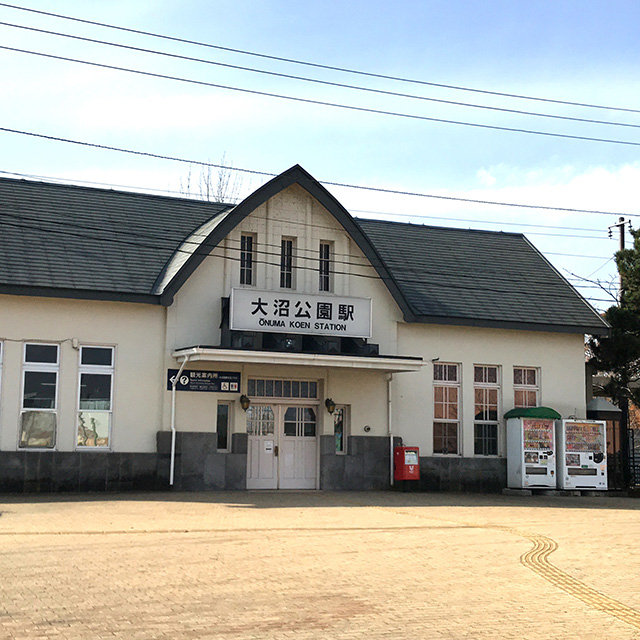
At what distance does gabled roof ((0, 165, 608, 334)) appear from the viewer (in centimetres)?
2041

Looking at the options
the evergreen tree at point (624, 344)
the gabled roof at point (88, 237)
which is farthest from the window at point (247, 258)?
the evergreen tree at point (624, 344)

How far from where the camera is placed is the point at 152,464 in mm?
20547

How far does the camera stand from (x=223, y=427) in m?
21.7

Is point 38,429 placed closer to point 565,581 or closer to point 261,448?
point 261,448

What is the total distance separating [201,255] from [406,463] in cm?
715

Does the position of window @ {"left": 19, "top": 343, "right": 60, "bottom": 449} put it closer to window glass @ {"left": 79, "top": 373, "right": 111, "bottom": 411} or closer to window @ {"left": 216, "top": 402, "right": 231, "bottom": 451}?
window glass @ {"left": 79, "top": 373, "right": 111, "bottom": 411}

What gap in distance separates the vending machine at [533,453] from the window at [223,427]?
7517mm

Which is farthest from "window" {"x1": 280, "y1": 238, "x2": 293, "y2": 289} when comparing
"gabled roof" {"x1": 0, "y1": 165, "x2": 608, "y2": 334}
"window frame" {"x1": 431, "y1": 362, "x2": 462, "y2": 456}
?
"window frame" {"x1": 431, "y1": 362, "x2": 462, "y2": 456}

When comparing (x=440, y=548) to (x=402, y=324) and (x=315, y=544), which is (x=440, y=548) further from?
(x=402, y=324)

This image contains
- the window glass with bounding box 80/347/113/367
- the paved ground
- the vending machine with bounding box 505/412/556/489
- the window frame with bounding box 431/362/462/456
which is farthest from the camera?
the window frame with bounding box 431/362/462/456

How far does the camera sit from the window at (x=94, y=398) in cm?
2017

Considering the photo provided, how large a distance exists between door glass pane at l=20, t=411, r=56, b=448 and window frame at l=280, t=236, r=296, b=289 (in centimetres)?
637

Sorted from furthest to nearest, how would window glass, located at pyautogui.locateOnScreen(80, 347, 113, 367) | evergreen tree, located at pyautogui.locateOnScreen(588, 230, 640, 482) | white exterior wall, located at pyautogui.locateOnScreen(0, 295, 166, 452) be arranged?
1. evergreen tree, located at pyautogui.locateOnScreen(588, 230, 640, 482)
2. window glass, located at pyautogui.locateOnScreen(80, 347, 113, 367)
3. white exterior wall, located at pyautogui.locateOnScreen(0, 295, 166, 452)

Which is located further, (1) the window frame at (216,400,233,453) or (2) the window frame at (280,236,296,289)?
(2) the window frame at (280,236,296,289)
